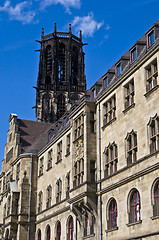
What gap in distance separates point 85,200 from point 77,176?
3.18 meters

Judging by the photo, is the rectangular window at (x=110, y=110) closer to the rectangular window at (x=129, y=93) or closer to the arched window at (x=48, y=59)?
the rectangular window at (x=129, y=93)

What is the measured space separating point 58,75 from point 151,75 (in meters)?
69.6

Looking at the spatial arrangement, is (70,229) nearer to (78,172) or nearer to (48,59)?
(78,172)

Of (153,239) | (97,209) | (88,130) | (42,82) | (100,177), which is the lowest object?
(153,239)

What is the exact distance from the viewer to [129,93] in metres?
33.1

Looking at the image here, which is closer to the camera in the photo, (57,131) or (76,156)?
(76,156)

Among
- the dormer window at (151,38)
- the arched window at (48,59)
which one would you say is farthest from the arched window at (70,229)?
the arched window at (48,59)

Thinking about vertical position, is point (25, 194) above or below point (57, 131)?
below

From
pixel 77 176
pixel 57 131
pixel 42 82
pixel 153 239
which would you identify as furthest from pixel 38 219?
pixel 42 82

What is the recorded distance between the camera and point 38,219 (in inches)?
1934

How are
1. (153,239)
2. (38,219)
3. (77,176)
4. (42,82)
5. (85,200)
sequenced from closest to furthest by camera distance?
(153,239) < (85,200) < (77,176) < (38,219) < (42,82)

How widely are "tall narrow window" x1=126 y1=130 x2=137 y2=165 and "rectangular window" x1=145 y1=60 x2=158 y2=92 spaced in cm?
345

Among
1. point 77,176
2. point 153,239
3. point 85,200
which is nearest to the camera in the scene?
point 153,239

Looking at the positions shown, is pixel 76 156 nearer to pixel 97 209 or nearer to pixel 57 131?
pixel 97 209
